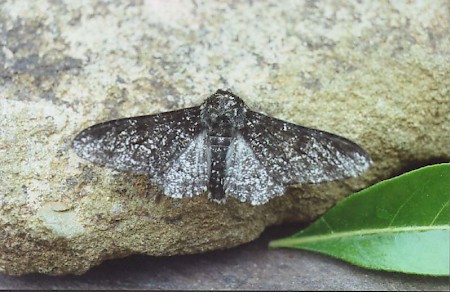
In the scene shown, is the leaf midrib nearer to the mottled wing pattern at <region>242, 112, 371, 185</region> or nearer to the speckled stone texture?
the speckled stone texture

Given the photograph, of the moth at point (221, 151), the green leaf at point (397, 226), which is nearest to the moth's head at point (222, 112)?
the moth at point (221, 151)

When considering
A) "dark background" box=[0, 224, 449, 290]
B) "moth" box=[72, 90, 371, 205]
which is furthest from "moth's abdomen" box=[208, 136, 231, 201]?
"dark background" box=[0, 224, 449, 290]

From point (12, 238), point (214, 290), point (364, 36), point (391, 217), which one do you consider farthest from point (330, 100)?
point (12, 238)

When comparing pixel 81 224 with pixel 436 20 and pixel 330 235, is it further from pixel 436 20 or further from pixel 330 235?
pixel 436 20

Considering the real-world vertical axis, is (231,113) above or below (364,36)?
below

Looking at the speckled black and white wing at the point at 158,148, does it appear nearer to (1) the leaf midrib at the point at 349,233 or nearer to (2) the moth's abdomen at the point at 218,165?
(2) the moth's abdomen at the point at 218,165

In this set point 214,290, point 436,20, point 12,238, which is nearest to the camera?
point 12,238

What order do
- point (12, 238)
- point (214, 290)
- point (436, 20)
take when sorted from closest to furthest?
point (12, 238), point (214, 290), point (436, 20)
